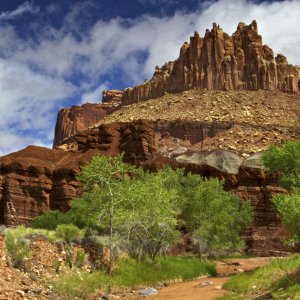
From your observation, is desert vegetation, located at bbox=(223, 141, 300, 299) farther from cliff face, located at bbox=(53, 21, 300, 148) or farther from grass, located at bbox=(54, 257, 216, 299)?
cliff face, located at bbox=(53, 21, 300, 148)

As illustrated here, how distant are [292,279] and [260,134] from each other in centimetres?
10152

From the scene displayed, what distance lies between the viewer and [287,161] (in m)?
41.9

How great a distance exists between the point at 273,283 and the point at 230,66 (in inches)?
5927

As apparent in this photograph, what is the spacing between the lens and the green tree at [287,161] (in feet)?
135

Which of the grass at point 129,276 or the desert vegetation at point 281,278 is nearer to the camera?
the desert vegetation at point 281,278

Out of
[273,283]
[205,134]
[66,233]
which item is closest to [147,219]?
[66,233]

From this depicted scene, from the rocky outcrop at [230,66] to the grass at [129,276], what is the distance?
126 metres

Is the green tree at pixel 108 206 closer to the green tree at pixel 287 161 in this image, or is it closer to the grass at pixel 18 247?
the grass at pixel 18 247

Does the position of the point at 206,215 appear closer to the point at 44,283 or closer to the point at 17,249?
the point at 17,249

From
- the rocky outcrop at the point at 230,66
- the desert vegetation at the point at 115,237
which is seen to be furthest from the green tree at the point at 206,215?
the rocky outcrop at the point at 230,66

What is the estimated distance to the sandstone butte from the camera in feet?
280

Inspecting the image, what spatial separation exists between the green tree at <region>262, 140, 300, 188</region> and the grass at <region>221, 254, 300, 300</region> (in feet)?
46.7

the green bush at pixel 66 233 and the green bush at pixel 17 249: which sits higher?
the green bush at pixel 66 233

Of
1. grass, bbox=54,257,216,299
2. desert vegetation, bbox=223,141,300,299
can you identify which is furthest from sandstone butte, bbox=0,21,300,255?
desert vegetation, bbox=223,141,300,299
